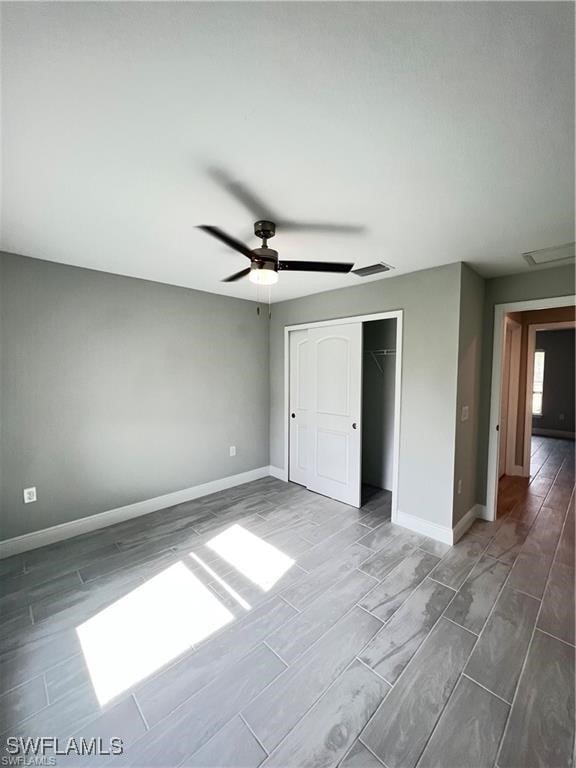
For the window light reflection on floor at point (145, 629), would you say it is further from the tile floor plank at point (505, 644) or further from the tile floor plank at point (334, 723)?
the tile floor plank at point (505, 644)

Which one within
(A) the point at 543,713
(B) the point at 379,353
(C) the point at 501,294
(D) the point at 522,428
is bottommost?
(A) the point at 543,713

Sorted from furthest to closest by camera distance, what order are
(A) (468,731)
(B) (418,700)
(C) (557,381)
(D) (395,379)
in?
(C) (557,381), (D) (395,379), (B) (418,700), (A) (468,731)

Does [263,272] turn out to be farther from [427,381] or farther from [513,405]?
[513,405]

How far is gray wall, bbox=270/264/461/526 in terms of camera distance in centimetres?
270

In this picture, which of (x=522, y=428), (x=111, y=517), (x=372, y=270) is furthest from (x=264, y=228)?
(x=522, y=428)

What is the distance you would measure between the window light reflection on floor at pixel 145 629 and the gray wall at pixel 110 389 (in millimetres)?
1285

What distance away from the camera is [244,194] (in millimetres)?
1641

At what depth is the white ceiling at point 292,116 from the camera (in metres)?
0.85

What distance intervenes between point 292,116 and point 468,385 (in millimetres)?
2657

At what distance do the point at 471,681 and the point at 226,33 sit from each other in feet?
9.19

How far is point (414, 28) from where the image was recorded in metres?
0.85

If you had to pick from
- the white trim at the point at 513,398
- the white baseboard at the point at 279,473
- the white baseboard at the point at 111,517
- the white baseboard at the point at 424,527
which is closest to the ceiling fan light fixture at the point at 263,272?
the white baseboard at the point at 424,527

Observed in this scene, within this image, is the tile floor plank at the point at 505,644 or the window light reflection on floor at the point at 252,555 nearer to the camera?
the tile floor plank at the point at 505,644

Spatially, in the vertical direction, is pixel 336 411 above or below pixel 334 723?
above
